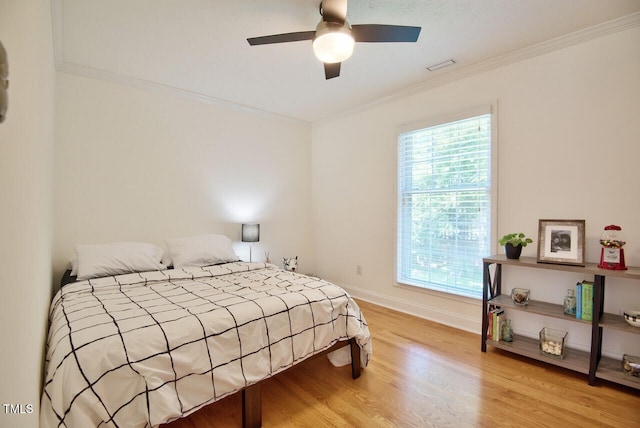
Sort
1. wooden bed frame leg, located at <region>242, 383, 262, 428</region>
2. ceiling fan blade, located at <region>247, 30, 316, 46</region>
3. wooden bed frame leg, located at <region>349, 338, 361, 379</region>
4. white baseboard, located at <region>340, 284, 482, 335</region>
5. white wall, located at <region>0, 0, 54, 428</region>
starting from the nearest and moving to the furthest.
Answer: white wall, located at <region>0, 0, 54, 428</region>, wooden bed frame leg, located at <region>242, 383, 262, 428</region>, ceiling fan blade, located at <region>247, 30, 316, 46</region>, wooden bed frame leg, located at <region>349, 338, 361, 379</region>, white baseboard, located at <region>340, 284, 482, 335</region>

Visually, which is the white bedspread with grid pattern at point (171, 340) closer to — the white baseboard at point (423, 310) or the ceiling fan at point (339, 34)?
the white baseboard at point (423, 310)

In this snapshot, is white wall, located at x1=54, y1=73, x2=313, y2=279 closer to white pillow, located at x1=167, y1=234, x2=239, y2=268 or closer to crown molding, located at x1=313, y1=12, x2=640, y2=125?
white pillow, located at x1=167, y1=234, x2=239, y2=268

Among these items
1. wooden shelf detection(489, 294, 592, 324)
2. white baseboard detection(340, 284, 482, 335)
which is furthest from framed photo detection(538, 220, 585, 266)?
white baseboard detection(340, 284, 482, 335)

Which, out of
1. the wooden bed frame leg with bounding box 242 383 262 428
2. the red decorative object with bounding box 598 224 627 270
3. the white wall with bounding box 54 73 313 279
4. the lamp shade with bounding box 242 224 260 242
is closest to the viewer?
the wooden bed frame leg with bounding box 242 383 262 428

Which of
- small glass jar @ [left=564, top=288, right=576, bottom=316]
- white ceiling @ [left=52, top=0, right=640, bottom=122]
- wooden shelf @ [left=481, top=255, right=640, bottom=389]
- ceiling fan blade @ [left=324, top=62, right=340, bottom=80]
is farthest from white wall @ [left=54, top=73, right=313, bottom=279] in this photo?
small glass jar @ [left=564, top=288, right=576, bottom=316]

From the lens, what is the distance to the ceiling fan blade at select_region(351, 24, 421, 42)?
1776 mm

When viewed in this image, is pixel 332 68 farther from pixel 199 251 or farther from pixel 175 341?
pixel 199 251

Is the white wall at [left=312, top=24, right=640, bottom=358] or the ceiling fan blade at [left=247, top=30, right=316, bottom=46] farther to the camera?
the white wall at [left=312, top=24, right=640, bottom=358]

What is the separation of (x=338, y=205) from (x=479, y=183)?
74.1 inches

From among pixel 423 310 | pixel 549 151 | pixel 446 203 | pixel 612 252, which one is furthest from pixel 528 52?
pixel 423 310

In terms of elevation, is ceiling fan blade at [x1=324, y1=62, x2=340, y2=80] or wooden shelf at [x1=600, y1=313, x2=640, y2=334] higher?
ceiling fan blade at [x1=324, y1=62, x2=340, y2=80]

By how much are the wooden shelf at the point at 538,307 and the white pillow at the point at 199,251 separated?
2596 mm

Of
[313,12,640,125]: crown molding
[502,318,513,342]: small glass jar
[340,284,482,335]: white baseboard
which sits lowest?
[340,284,482,335]: white baseboard

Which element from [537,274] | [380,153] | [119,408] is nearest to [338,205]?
[380,153]
